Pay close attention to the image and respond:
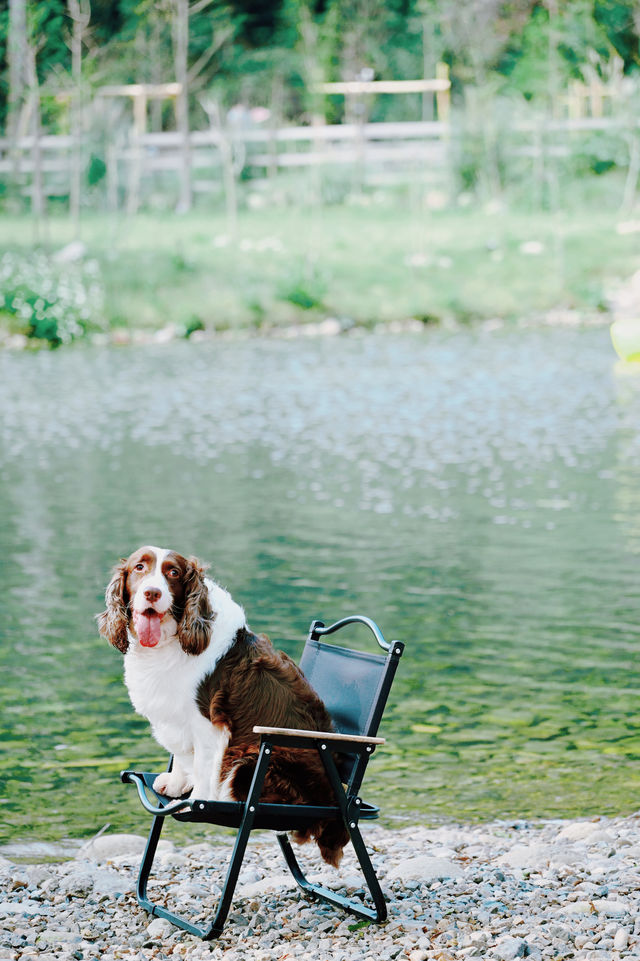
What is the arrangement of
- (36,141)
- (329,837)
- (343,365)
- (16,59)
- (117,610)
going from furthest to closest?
(16,59) → (36,141) → (343,365) → (329,837) → (117,610)

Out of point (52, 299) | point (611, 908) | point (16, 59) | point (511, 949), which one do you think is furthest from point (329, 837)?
point (16, 59)

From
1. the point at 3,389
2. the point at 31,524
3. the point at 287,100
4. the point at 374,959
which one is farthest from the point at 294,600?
the point at 287,100

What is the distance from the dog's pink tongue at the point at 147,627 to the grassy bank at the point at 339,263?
83.4 feet

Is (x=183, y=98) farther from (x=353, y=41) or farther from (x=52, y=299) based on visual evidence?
(x=52, y=299)

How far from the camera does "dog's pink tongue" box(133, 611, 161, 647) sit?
4270 millimetres

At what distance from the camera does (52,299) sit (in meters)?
29.8

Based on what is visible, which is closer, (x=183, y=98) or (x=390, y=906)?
(x=390, y=906)

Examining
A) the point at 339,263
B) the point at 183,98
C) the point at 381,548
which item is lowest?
the point at 339,263

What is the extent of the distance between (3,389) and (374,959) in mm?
18656

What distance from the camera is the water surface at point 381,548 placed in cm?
680

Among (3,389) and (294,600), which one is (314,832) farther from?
(3,389)

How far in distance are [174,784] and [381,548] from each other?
6.90 meters

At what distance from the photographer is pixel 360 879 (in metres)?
4.94

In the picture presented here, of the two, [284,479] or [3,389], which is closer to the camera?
[284,479]
